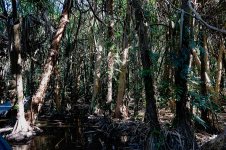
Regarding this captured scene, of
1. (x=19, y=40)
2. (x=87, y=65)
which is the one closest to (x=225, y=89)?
(x=87, y=65)

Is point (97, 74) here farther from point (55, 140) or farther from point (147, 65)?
point (147, 65)

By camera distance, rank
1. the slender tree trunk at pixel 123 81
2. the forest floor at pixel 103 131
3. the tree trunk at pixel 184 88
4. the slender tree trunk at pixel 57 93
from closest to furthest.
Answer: the tree trunk at pixel 184 88 < the forest floor at pixel 103 131 < the slender tree trunk at pixel 123 81 < the slender tree trunk at pixel 57 93

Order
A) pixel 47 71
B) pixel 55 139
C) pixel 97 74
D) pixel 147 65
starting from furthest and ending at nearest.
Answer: pixel 97 74, pixel 47 71, pixel 55 139, pixel 147 65

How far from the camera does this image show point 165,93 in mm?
8594

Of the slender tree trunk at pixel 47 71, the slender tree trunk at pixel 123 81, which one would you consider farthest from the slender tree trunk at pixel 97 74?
the slender tree trunk at pixel 47 71

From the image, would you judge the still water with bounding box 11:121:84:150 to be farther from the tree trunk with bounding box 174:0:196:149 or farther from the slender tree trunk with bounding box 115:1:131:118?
the tree trunk with bounding box 174:0:196:149

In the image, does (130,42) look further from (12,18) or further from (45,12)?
(12,18)

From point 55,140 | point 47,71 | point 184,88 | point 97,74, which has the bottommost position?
point 55,140

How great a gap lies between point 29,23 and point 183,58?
624 cm

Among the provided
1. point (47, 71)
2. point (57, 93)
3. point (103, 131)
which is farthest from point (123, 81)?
point (57, 93)

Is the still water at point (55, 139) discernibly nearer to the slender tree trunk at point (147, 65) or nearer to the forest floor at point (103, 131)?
the forest floor at point (103, 131)

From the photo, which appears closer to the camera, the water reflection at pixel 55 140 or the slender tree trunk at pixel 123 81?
the water reflection at pixel 55 140

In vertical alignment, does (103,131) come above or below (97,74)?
below

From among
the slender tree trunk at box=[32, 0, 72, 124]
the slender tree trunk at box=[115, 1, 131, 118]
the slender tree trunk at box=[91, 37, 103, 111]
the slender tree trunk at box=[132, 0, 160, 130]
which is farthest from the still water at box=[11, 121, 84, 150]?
the slender tree trunk at box=[132, 0, 160, 130]
